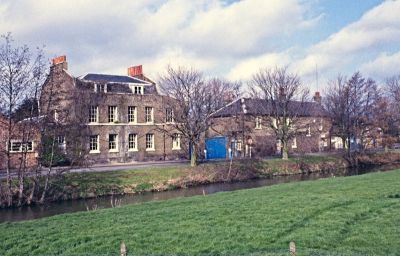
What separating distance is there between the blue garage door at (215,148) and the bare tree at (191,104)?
10.2m

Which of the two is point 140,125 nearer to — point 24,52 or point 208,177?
point 208,177

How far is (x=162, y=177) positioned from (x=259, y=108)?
1957 cm

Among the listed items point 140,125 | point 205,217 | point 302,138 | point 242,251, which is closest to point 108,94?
point 140,125

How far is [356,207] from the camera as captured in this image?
13.0 metres

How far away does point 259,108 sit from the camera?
46.8m

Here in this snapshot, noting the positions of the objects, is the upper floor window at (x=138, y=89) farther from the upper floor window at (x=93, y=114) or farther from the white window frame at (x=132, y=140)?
the upper floor window at (x=93, y=114)

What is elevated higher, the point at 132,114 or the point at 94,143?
the point at 132,114

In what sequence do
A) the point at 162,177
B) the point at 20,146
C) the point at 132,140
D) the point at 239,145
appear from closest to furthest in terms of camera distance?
the point at 20,146 → the point at 162,177 → the point at 132,140 → the point at 239,145

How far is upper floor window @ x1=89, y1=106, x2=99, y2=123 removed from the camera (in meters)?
42.3

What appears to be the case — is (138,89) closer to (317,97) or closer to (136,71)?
(136,71)

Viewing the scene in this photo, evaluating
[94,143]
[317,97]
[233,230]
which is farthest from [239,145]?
[233,230]

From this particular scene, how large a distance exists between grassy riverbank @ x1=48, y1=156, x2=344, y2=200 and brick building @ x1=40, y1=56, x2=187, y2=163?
635 centimetres

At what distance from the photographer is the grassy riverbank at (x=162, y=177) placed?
2681 centimetres

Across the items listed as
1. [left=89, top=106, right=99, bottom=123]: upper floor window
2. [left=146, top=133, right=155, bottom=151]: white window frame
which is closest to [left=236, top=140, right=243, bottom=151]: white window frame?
[left=146, top=133, right=155, bottom=151]: white window frame
